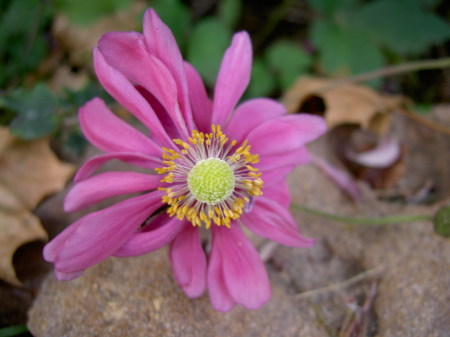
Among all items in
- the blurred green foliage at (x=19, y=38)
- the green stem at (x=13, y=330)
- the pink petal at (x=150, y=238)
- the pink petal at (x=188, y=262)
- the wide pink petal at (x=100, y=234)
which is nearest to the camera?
the wide pink petal at (x=100, y=234)

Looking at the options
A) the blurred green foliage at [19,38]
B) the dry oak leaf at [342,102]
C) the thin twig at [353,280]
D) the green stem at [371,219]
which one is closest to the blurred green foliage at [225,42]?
the blurred green foliage at [19,38]

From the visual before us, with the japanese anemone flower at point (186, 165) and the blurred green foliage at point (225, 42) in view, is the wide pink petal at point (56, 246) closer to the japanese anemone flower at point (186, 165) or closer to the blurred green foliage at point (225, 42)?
the japanese anemone flower at point (186, 165)

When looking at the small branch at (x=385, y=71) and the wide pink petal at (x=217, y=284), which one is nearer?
the wide pink petal at (x=217, y=284)

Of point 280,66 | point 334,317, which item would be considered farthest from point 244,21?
point 334,317

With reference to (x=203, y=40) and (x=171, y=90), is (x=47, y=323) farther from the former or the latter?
(x=203, y=40)

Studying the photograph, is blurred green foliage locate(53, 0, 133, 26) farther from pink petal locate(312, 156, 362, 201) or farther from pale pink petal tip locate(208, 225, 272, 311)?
pale pink petal tip locate(208, 225, 272, 311)

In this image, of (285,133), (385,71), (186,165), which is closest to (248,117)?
(285,133)

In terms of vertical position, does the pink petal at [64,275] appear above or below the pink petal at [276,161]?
above
